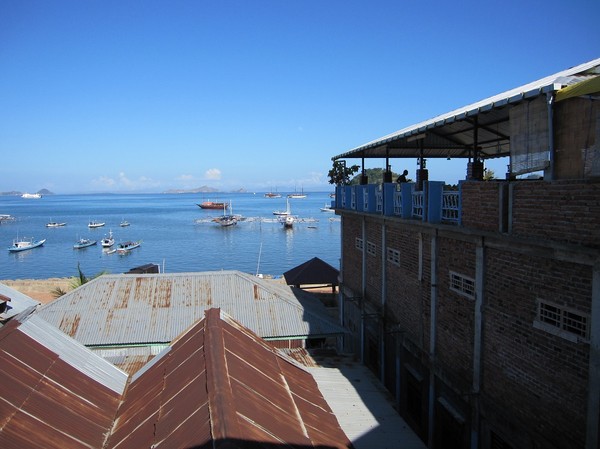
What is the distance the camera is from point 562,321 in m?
6.94

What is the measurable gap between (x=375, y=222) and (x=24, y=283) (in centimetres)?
3811

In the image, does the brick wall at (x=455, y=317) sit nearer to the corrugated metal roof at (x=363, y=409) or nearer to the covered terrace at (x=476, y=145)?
the covered terrace at (x=476, y=145)

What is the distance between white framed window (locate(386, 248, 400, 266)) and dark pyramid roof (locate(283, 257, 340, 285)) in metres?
12.8

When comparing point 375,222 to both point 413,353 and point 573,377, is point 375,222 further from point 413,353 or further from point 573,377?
point 573,377

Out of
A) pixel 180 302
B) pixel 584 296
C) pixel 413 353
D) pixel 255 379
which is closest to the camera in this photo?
pixel 584 296

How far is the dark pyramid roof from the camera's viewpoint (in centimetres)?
2655

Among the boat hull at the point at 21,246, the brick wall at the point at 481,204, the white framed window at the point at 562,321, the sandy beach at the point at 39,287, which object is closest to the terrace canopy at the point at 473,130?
the brick wall at the point at 481,204

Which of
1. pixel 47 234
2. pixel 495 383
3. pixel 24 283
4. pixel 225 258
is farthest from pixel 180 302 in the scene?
pixel 47 234

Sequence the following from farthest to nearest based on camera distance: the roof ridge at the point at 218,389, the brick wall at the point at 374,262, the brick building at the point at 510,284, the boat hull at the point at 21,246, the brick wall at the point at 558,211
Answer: the boat hull at the point at 21,246, the brick wall at the point at 374,262, the brick building at the point at 510,284, the brick wall at the point at 558,211, the roof ridge at the point at 218,389

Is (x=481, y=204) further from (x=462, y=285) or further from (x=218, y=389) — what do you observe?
(x=218, y=389)

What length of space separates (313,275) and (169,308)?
11.7 m

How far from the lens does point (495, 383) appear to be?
28.0 ft

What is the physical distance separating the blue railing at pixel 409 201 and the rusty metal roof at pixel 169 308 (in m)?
4.44

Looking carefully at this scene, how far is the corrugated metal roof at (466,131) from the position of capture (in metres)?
7.38
